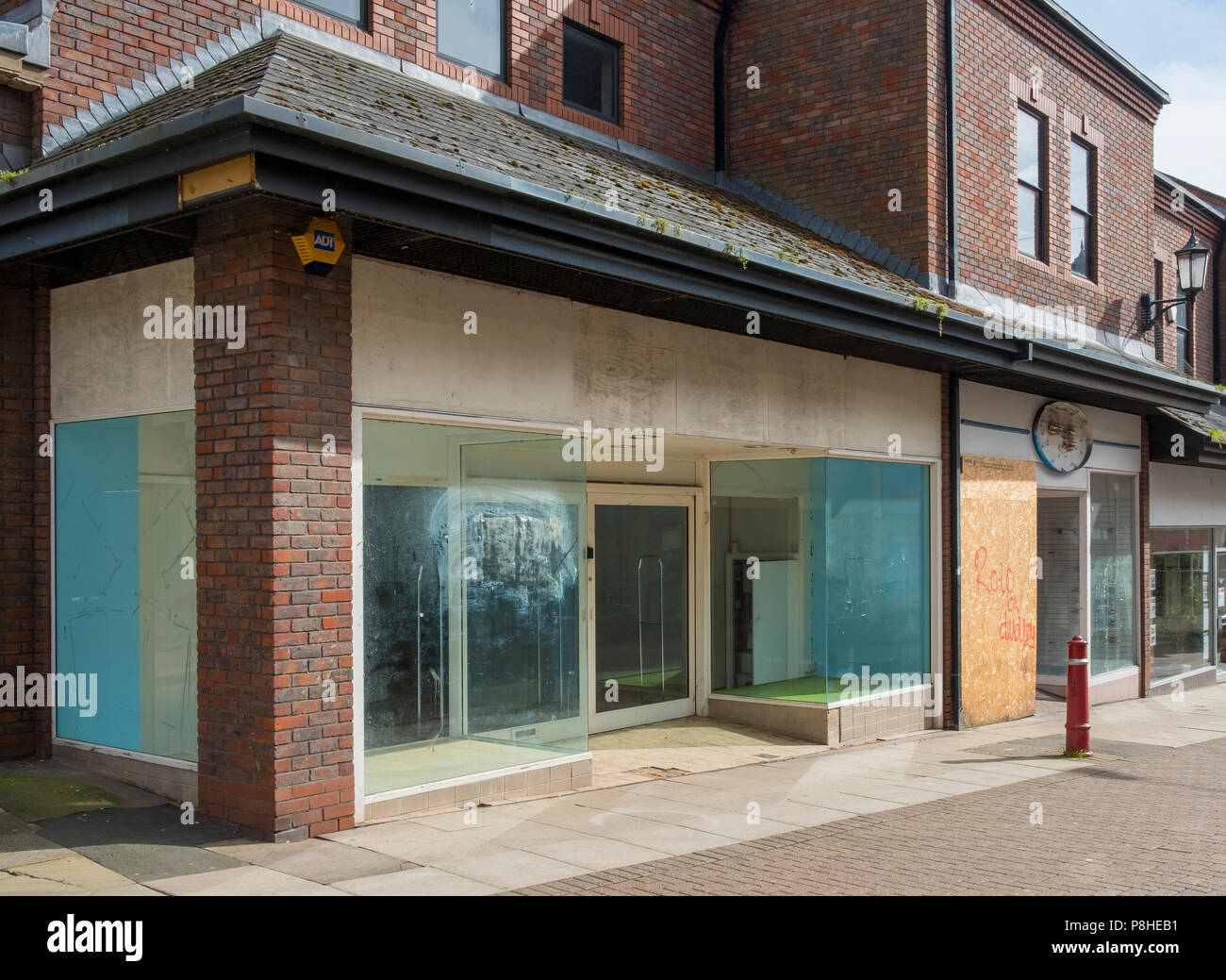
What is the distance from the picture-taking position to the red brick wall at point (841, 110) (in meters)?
12.8

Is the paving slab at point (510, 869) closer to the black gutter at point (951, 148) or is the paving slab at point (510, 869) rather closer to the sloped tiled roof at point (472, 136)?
the sloped tiled roof at point (472, 136)

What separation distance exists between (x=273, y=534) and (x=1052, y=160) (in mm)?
12200

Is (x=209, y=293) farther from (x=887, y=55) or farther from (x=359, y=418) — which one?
(x=887, y=55)

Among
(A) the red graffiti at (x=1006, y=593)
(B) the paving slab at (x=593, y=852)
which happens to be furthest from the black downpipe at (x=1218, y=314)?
(B) the paving slab at (x=593, y=852)

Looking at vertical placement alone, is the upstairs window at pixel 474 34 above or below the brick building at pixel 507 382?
above

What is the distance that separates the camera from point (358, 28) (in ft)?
33.0

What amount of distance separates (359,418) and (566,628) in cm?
261

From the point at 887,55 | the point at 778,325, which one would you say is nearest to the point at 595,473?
the point at 778,325

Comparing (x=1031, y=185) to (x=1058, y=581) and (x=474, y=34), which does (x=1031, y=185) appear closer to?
(x=1058, y=581)

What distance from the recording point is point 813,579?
39.8 feet

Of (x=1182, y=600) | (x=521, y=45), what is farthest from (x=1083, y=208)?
(x=521, y=45)

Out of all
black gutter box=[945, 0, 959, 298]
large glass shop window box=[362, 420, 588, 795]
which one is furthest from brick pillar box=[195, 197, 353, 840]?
black gutter box=[945, 0, 959, 298]

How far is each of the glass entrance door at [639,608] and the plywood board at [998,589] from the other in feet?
10.7

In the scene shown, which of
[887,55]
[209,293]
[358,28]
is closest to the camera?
[209,293]
